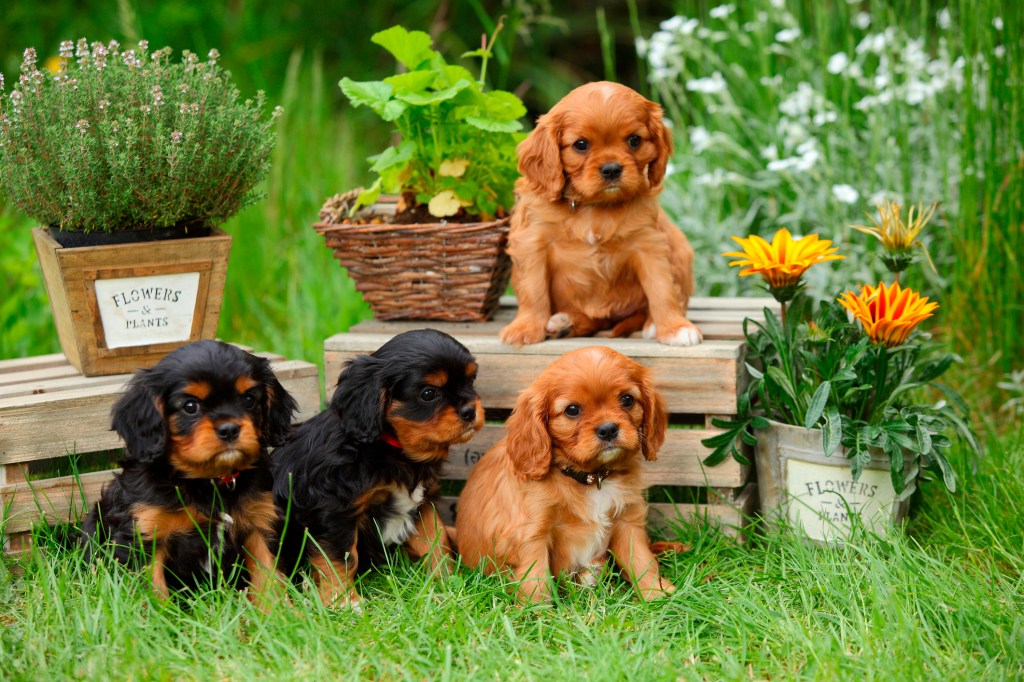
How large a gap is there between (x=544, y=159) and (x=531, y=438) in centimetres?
108

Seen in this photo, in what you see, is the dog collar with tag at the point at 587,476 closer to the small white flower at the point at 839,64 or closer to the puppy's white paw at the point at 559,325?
the puppy's white paw at the point at 559,325

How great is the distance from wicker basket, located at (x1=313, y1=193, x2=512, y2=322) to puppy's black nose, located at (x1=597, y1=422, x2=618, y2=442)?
122cm

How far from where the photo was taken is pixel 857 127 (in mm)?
6453

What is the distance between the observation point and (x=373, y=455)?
369 cm

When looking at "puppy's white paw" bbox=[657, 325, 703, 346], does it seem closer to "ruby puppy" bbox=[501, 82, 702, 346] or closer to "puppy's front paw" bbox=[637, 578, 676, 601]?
"ruby puppy" bbox=[501, 82, 702, 346]

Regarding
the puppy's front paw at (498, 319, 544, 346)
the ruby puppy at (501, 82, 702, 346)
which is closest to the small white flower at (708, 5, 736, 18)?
the ruby puppy at (501, 82, 702, 346)

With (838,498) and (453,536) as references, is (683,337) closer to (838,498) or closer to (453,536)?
(838,498)

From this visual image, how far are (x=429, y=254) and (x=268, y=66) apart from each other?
521 cm

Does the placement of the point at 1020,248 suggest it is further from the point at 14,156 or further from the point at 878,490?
the point at 14,156

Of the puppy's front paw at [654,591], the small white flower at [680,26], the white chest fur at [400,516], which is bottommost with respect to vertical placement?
the puppy's front paw at [654,591]

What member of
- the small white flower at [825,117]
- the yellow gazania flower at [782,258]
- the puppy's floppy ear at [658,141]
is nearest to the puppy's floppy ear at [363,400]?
the puppy's floppy ear at [658,141]

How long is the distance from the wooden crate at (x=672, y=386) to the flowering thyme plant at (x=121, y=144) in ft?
2.79

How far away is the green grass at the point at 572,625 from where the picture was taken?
302 cm

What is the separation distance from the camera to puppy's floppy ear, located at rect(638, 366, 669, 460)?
360 cm
